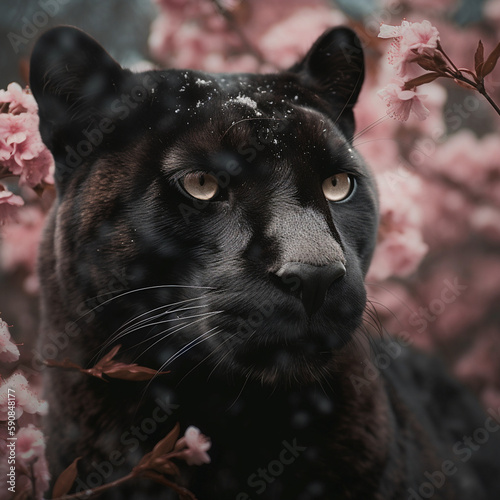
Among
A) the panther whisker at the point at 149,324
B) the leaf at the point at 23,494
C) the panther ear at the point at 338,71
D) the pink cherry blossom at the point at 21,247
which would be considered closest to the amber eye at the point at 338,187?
the panther ear at the point at 338,71

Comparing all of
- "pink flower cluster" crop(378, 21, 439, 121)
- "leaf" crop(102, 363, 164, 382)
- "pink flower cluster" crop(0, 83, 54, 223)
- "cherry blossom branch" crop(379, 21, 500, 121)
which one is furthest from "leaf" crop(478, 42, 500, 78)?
"pink flower cluster" crop(0, 83, 54, 223)

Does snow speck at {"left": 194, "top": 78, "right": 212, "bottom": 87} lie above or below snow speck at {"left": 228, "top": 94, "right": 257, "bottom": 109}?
below

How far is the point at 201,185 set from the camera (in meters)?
1.35

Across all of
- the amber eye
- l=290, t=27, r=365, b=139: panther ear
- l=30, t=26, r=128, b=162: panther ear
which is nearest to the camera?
l=30, t=26, r=128, b=162: panther ear

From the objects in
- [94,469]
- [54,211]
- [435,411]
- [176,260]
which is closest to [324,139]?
[176,260]

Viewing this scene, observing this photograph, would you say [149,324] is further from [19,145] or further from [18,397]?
[19,145]

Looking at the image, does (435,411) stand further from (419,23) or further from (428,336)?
(419,23)

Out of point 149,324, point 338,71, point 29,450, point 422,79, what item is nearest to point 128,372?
point 149,324

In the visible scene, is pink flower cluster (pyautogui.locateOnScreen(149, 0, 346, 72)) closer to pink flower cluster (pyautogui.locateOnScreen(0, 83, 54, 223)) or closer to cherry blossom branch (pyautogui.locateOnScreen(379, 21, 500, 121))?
pink flower cluster (pyautogui.locateOnScreen(0, 83, 54, 223))

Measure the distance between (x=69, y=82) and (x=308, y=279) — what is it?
795mm

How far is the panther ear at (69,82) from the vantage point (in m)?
1.39

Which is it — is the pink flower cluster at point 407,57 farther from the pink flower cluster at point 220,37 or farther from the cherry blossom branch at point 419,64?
the pink flower cluster at point 220,37

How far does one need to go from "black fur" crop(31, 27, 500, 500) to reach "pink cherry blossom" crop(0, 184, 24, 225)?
6.5 inches

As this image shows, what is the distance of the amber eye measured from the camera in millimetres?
1511
